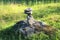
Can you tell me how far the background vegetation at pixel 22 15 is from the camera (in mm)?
8867

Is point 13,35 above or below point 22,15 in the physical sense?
below

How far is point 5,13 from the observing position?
12.2 m

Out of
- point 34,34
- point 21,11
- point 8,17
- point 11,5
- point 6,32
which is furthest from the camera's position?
point 11,5

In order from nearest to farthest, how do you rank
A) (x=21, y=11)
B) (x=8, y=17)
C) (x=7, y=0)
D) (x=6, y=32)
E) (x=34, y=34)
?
(x=34, y=34) → (x=6, y=32) → (x=8, y=17) → (x=21, y=11) → (x=7, y=0)

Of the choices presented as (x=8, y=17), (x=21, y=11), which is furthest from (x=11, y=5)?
(x=8, y=17)

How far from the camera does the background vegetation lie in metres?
8.87

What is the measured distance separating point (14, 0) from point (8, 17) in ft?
11.6

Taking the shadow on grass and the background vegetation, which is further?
the background vegetation

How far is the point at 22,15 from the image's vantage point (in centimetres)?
1181

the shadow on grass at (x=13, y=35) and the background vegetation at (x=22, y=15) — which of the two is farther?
the background vegetation at (x=22, y=15)

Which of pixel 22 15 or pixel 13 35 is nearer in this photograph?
pixel 13 35

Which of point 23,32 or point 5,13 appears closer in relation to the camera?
point 23,32

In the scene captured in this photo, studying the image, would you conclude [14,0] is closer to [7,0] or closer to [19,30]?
[7,0]

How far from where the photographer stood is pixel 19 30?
8.81 meters
